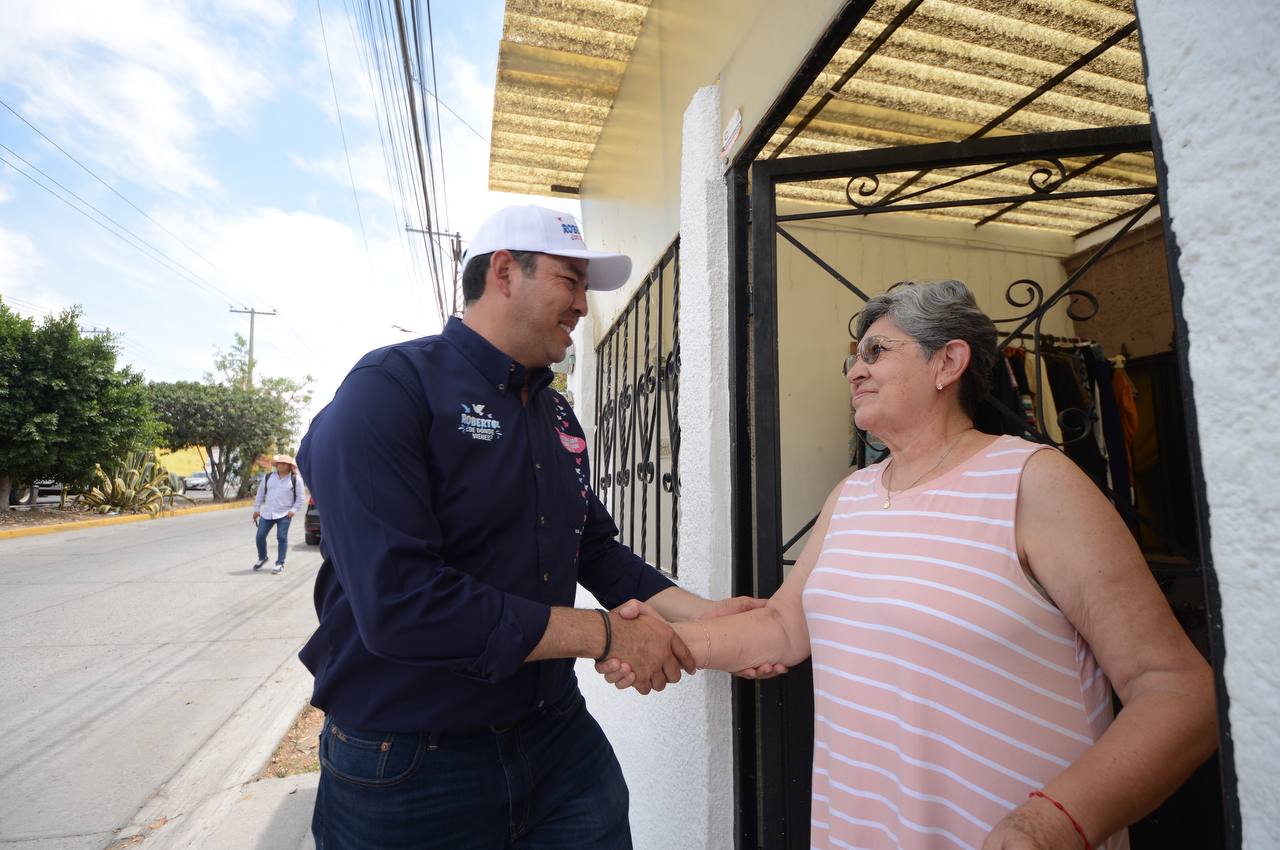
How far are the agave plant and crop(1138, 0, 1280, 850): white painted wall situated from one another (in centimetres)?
2180

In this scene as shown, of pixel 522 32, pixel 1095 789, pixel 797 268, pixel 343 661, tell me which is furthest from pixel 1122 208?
pixel 343 661

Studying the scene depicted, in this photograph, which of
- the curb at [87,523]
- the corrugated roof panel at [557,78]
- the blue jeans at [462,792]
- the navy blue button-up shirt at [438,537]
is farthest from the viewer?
the curb at [87,523]

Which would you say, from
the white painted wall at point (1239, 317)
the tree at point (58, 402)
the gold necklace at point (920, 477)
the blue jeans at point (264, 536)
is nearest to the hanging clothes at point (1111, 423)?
the gold necklace at point (920, 477)

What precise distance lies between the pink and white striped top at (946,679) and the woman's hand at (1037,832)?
6.4 inches

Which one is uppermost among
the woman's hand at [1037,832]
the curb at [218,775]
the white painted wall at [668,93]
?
the white painted wall at [668,93]

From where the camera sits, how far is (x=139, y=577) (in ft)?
30.8

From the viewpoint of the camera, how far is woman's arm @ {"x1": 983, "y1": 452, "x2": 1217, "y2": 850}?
102cm

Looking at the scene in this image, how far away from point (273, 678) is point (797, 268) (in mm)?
5223

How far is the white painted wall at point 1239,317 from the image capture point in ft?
2.07

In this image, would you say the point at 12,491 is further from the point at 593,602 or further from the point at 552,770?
the point at 552,770

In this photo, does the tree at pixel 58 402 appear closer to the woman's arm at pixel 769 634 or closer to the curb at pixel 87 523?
the curb at pixel 87 523

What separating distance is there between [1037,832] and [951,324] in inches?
40.0

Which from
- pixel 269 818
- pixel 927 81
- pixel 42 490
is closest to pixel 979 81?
pixel 927 81

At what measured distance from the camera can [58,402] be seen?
15734 millimetres
